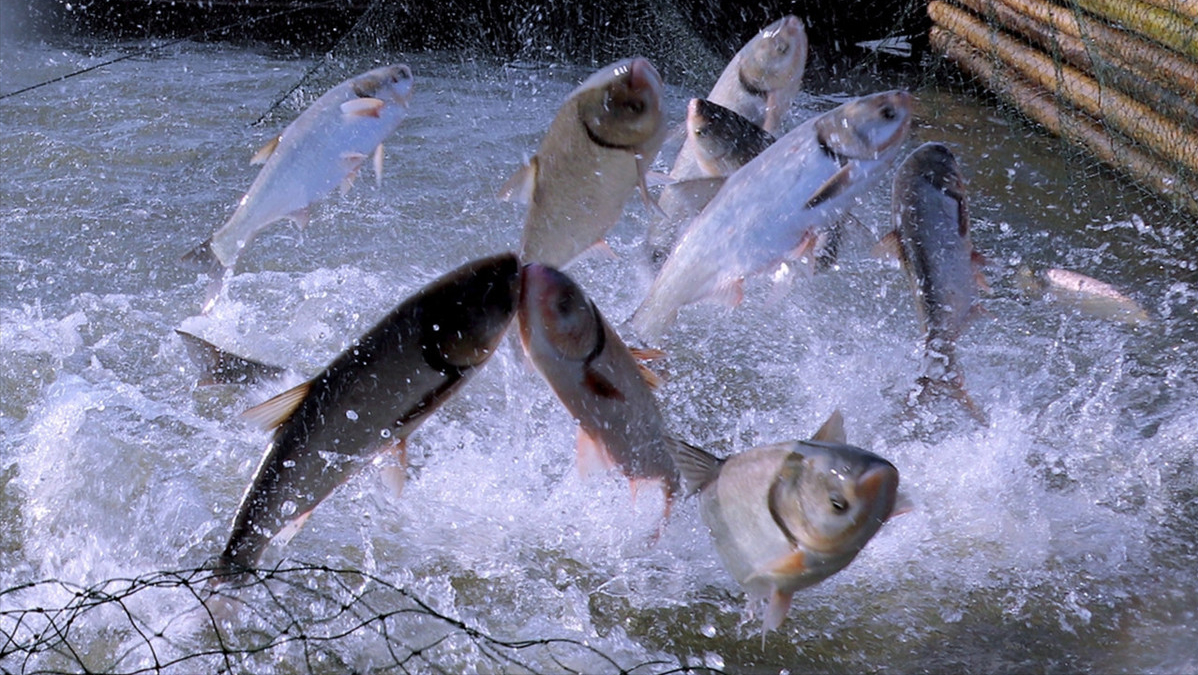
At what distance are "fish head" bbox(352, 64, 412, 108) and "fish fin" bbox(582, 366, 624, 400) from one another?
1443mm

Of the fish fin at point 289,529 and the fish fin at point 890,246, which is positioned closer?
the fish fin at point 289,529

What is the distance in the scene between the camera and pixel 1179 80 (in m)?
5.07

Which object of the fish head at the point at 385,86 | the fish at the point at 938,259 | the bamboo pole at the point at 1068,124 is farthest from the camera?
the bamboo pole at the point at 1068,124

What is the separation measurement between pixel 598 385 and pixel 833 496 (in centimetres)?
55

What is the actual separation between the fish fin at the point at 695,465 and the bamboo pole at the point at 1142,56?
3.80 metres

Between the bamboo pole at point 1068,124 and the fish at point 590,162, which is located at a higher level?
the fish at point 590,162

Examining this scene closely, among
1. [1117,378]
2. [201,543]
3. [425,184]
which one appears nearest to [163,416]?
[201,543]

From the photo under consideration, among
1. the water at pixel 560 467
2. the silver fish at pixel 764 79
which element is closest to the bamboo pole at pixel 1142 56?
the water at pixel 560 467

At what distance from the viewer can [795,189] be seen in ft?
8.95

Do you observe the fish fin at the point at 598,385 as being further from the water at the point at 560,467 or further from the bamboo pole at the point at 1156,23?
the bamboo pole at the point at 1156,23

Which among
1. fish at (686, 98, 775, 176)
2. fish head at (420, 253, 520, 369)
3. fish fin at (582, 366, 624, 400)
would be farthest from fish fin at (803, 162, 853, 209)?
fish head at (420, 253, 520, 369)

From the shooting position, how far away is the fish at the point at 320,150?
126 inches

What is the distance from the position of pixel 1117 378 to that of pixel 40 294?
13.4 feet

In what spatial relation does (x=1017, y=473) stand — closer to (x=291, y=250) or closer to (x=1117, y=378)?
(x=1117, y=378)
